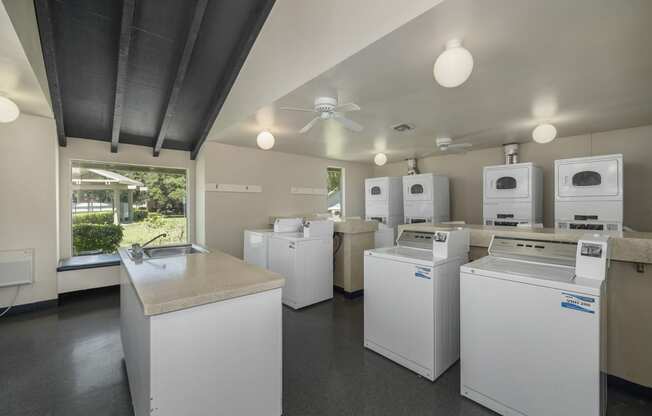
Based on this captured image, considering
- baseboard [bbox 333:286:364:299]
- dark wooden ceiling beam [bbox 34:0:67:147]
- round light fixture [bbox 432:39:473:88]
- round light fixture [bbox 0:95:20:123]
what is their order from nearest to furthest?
round light fixture [bbox 432:39:473:88]
dark wooden ceiling beam [bbox 34:0:67:147]
round light fixture [bbox 0:95:20:123]
baseboard [bbox 333:286:364:299]

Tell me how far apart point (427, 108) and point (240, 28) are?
6.90 feet

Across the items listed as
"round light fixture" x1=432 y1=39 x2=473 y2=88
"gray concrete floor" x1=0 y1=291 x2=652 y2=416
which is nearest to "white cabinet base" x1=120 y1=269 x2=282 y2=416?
"gray concrete floor" x1=0 y1=291 x2=652 y2=416

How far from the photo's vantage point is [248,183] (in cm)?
471

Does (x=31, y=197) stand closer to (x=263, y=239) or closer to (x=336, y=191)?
(x=263, y=239)

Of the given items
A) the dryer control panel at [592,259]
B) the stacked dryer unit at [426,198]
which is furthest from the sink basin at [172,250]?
the stacked dryer unit at [426,198]

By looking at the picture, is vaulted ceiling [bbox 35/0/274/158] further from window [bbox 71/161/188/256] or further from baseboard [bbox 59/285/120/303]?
baseboard [bbox 59/285/120/303]

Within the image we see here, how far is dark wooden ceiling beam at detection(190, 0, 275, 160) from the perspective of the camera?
8.27 ft

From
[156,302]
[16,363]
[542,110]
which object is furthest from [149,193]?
[542,110]

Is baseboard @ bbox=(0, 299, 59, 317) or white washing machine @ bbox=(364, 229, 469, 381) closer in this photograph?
white washing machine @ bbox=(364, 229, 469, 381)

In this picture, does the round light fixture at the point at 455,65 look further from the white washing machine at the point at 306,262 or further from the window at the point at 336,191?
the window at the point at 336,191

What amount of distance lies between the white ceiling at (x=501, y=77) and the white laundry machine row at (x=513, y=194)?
0.56 m

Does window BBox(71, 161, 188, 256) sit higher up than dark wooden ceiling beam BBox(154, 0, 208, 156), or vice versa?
dark wooden ceiling beam BBox(154, 0, 208, 156)

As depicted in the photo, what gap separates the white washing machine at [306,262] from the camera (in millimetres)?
3324

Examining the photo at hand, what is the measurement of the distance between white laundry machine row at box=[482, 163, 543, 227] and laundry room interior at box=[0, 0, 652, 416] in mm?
29
